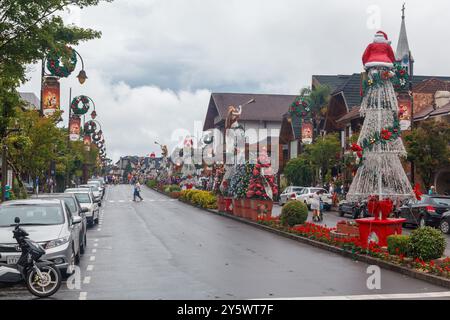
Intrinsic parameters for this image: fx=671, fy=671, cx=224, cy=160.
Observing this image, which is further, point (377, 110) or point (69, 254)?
point (377, 110)

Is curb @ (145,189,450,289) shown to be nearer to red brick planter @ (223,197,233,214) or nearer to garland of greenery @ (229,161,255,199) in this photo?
garland of greenery @ (229,161,255,199)

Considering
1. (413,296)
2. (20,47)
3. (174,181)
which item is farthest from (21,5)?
(174,181)

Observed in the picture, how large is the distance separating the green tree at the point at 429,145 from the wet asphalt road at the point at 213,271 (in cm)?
1727

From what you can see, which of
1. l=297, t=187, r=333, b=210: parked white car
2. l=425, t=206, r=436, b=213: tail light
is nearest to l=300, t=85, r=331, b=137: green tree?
l=297, t=187, r=333, b=210: parked white car

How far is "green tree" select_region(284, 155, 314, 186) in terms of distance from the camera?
58.7 metres

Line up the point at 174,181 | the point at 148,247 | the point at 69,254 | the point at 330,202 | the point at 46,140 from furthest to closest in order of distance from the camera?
the point at 174,181 → the point at 330,202 → the point at 46,140 → the point at 148,247 → the point at 69,254

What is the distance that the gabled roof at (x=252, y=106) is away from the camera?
97525 millimetres

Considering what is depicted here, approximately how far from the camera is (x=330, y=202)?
141ft

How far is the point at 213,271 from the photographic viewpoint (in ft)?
46.5

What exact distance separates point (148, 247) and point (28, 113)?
58.8 ft

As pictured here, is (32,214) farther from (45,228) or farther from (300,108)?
(300,108)

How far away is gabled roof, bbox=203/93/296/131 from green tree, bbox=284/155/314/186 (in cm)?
3516
